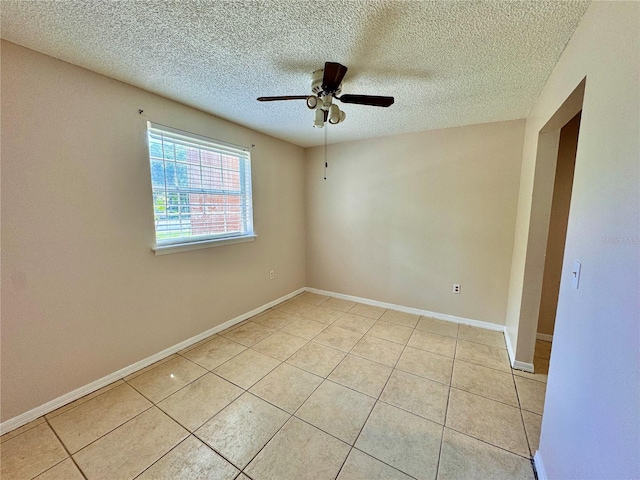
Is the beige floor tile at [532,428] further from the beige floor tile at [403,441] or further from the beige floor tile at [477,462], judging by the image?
the beige floor tile at [403,441]

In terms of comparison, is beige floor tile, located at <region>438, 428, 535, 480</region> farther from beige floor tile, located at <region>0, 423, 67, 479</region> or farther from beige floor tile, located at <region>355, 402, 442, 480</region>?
beige floor tile, located at <region>0, 423, 67, 479</region>

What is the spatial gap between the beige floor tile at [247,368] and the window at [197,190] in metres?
1.15

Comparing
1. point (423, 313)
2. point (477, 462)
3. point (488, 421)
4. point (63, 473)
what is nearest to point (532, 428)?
point (488, 421)

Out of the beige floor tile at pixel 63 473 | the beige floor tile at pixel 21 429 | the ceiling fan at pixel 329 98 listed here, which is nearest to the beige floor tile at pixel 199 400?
the beige floor tile at pixel 63 473

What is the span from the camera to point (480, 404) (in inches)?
68.2

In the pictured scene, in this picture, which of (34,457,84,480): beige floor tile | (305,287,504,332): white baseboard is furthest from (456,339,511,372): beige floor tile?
(34,457,84,480): beige floor tile

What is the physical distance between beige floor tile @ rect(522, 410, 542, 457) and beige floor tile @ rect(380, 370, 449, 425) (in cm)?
45

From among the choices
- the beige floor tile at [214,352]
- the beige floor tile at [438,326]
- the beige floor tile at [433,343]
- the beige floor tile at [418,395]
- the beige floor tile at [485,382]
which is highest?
the beige floor tile at [438,326]

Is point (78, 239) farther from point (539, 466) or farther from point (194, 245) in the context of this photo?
point (539, 466)

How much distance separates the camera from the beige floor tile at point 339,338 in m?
2.49

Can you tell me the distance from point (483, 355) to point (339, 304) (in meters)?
1.79

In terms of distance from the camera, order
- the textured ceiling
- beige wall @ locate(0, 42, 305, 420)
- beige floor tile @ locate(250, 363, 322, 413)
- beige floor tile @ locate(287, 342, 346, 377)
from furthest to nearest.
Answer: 1. beige floor tile @ locate(287, 342, 346, 377)
2. beige floor tile @ locate(250, 363, 322, 413)
3. beige wall @ locate(0, 42, 305, 420)
4. the textured ceiling

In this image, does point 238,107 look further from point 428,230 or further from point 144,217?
point 428,230

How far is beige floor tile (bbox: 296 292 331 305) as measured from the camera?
12.1 feet
